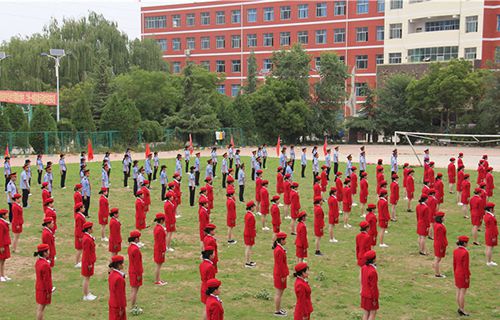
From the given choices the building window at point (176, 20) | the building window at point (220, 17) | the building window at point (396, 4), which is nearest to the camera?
the building window at point (396, 4)

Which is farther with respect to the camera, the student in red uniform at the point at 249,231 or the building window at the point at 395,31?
the building window at the point at 395,31

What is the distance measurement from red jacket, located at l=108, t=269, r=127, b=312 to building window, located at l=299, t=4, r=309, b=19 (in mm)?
57996

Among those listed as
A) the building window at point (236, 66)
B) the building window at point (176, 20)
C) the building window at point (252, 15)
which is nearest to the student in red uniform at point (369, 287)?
the building window at point (252, 15)

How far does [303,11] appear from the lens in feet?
204

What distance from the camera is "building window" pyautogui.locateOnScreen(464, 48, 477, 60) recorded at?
2024 inches

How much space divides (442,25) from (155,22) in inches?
1455

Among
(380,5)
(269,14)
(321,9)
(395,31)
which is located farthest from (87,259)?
(269,14)

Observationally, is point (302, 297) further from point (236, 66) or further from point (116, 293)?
point (236, 66)

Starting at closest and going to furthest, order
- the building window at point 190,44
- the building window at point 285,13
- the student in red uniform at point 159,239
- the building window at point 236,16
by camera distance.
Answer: the student in red uniform at point 159,239 < the building window at point 285,13 < the building window at point 236,16 < the building window at point 190,44

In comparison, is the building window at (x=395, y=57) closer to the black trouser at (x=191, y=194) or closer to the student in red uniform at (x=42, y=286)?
the black trouser at (x=191, y=194)

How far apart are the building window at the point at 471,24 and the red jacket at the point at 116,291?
168ft

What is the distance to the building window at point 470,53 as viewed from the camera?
51.4m

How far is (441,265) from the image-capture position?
11.9 meters

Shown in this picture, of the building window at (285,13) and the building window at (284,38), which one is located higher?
the building window at (285,13)
